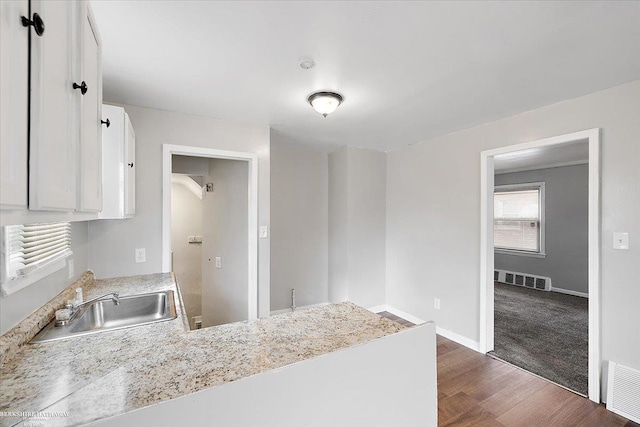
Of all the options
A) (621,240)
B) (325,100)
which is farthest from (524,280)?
(325,100)

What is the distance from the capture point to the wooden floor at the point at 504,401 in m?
1.98

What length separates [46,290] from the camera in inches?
59.7

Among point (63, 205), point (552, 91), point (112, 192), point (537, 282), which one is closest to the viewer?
point (63, 205)

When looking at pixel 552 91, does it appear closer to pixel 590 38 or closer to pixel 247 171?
pixel 590 38

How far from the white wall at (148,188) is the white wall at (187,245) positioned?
6.80 ft

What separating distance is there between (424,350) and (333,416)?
0.44 meters

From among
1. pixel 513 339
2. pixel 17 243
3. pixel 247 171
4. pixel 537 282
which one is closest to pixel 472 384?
pixel 513 339

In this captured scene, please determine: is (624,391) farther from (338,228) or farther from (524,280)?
(524,280)

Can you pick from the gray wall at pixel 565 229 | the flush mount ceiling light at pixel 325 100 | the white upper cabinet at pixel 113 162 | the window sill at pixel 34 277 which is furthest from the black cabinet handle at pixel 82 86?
the gray wall at pixel 565 229

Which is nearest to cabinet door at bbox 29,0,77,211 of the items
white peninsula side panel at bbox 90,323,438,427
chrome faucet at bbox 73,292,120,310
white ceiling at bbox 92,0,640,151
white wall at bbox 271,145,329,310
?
white peninsula side panel at bbox 90,323,438,427

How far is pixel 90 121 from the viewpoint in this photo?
100 cm

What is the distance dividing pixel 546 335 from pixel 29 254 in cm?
471

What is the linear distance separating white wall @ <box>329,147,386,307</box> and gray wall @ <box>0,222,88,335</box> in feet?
9.31

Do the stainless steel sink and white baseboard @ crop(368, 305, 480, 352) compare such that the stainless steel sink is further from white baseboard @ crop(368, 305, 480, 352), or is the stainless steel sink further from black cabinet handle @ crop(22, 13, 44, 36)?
white baseboard @ crop(368, 305, 480, 352)
